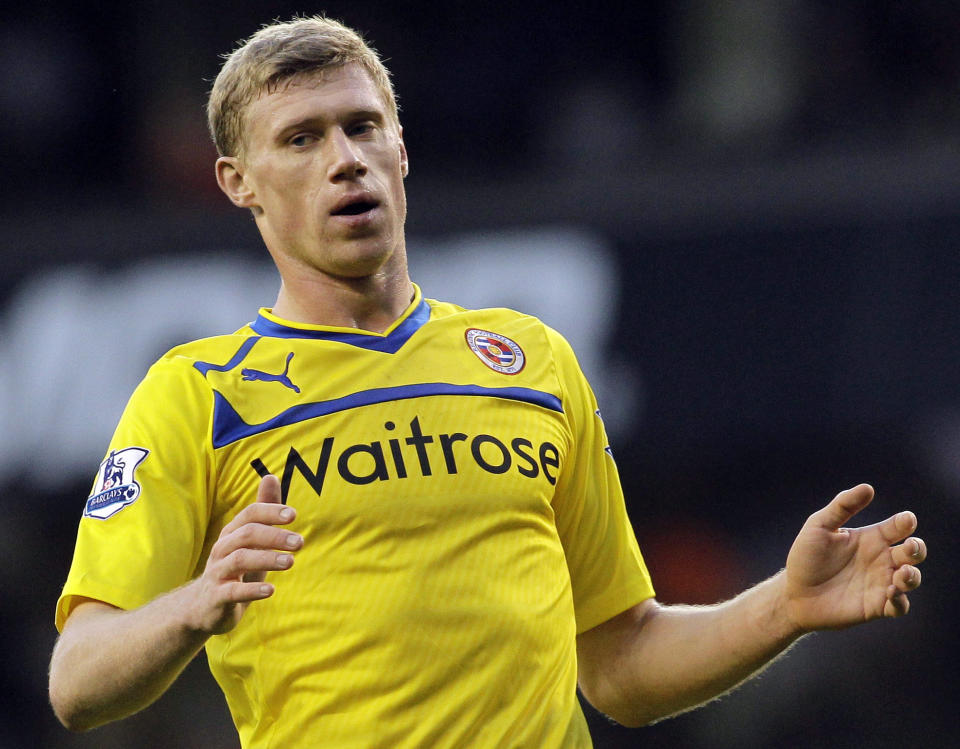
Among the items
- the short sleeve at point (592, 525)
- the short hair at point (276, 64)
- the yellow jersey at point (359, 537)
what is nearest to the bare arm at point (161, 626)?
the yellow jersey at point (359, 537)

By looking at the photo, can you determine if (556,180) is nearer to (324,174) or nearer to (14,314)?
(14,314)

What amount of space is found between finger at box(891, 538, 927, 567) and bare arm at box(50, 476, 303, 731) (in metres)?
1.20

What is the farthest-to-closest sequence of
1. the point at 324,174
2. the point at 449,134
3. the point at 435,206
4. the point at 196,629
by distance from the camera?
the point at 449,134 → the point at 435,206 → the point at 324,174 → the point at 196,629

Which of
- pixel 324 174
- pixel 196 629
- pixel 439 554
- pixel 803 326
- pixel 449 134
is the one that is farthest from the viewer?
pixel 449 134

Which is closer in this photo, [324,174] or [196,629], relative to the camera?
[196,629]

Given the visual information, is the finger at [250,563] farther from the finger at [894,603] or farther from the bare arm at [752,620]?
the finger at [894,603]

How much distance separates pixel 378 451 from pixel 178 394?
0.42 metres

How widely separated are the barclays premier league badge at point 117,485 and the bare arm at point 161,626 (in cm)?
20

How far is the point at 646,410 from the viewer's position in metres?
7.90

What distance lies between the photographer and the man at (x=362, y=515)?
2.94m

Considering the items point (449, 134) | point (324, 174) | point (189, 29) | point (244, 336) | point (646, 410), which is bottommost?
point (646, 410)

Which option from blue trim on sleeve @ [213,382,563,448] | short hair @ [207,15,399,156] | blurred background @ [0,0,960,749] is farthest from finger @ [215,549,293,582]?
blurred background @ [0,0,960,749]

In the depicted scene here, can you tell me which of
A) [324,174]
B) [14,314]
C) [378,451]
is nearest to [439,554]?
[378,451]

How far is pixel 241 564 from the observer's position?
8.34 feet
